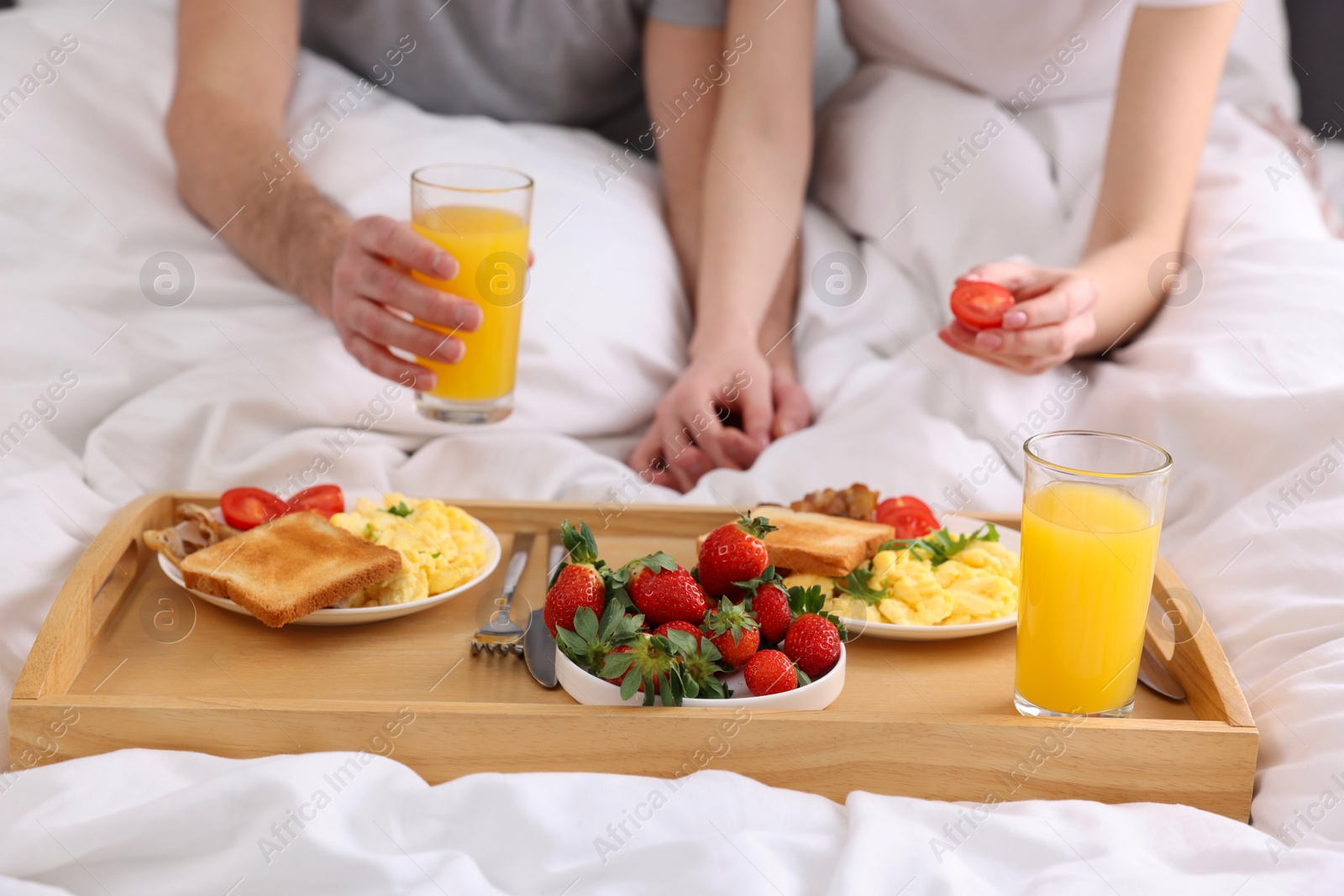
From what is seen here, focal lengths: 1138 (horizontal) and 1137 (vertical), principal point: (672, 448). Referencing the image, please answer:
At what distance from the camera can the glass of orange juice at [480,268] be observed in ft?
4.04

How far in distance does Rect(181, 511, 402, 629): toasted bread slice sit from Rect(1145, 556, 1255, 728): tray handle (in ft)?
2.34

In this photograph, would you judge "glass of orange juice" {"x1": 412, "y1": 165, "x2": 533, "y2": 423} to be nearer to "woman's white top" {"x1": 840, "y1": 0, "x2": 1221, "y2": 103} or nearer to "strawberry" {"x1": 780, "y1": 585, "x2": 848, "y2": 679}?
"strawberry" {"x1": 780, "y1": 585, "x2": 848, "y2": 679}

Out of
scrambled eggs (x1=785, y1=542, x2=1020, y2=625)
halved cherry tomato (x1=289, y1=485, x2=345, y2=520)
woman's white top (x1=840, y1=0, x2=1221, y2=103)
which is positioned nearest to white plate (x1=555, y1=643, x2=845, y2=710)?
scrambled eggs (x1=785, y1=542, x2=1020, y2=625)

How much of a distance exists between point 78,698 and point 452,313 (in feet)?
1.78

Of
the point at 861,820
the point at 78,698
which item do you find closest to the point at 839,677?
the point at 861,820

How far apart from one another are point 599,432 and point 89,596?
0.73 m

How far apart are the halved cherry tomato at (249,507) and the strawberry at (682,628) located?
0.47 meters

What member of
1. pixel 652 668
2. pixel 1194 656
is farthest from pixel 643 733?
pixel 1194 656

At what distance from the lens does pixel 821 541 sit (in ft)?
3.62

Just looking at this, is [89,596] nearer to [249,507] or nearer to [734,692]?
[249,507]

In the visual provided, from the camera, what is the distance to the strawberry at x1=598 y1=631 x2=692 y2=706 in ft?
2.87

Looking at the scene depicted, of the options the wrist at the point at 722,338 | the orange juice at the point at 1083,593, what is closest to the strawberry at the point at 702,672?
→ the orange juice at the point at 1083,593

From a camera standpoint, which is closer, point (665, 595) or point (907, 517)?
point (665, 595)

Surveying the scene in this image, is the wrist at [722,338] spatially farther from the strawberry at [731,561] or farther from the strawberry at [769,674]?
the strawberry at [769,674]
